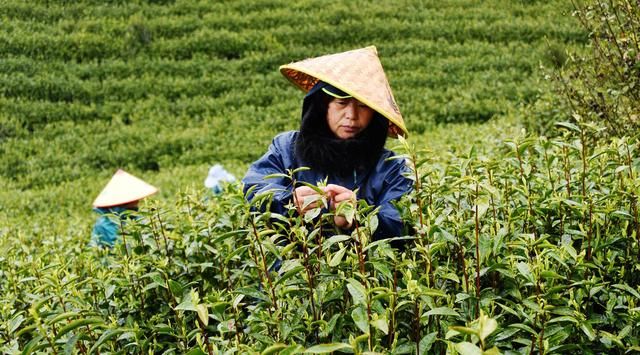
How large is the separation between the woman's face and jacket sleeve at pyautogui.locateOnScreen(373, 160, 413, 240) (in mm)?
227

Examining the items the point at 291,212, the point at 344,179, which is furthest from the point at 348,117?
the point at 291,212

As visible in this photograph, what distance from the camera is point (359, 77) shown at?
235 centimetres

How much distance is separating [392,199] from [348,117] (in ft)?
1.75

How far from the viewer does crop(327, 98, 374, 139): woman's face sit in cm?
244

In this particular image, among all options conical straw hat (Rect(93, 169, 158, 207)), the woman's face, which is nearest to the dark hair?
the woman's face

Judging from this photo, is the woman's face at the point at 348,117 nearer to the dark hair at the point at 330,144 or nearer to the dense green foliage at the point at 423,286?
the dark hair at the point at 330,144

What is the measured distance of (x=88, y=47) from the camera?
1628 cm

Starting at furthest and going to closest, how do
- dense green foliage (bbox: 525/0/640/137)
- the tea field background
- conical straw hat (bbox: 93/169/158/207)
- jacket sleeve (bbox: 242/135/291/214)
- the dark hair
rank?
conical straw hat (bbox: 93/169/158/207), dense green foliage (bbox: 525/0/640/137), the dark hair, jacket sleeve (bbox: 242/135/291/214), the tea field background

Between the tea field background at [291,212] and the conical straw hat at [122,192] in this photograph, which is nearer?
the tea field background at [291,212]

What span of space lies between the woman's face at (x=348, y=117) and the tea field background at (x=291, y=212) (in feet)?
0.64

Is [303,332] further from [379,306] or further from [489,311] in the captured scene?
[489,311]

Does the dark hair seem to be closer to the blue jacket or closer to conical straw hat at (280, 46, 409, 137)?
the blue jacket

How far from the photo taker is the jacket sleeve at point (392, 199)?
1911 millimetres

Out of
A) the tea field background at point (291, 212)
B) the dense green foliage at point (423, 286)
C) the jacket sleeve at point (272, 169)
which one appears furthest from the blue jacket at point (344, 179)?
the dense green foliage at point (423, 286)
